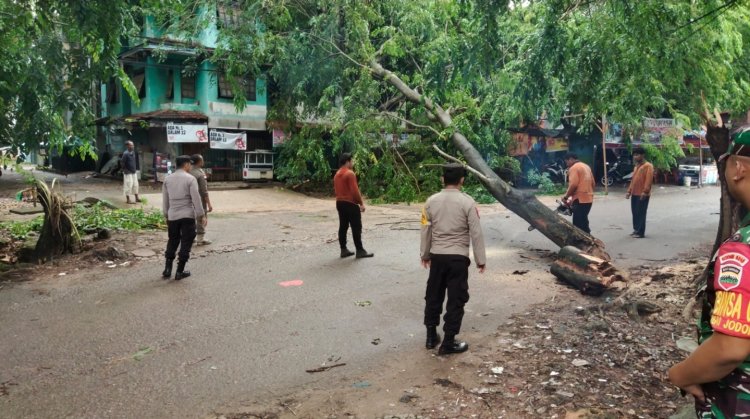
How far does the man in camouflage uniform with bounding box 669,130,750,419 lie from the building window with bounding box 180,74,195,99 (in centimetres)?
2188

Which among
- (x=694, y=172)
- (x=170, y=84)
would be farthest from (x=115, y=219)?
(x=694, y=172)

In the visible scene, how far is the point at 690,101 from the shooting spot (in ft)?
26.5

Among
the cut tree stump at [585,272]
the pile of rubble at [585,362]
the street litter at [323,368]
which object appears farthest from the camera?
the cut tree stump at [585,272]

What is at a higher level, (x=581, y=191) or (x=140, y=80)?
(x=140, y=80)

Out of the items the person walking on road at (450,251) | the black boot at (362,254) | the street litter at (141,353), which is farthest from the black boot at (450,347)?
the black boot at (362,254)

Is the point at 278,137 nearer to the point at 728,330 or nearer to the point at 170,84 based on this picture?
the point at 170,84

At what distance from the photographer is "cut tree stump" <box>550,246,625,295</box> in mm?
6592

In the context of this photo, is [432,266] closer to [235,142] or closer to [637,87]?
[637,87]

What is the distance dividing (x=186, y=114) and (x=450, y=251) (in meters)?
18.1

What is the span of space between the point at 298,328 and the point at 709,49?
6576 mm

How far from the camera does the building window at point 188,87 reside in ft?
70.0

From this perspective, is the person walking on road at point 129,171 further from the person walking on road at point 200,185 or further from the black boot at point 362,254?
the black boot at point 362,254

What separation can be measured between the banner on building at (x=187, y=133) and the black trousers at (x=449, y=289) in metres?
17.7

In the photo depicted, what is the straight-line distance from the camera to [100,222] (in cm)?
1044
